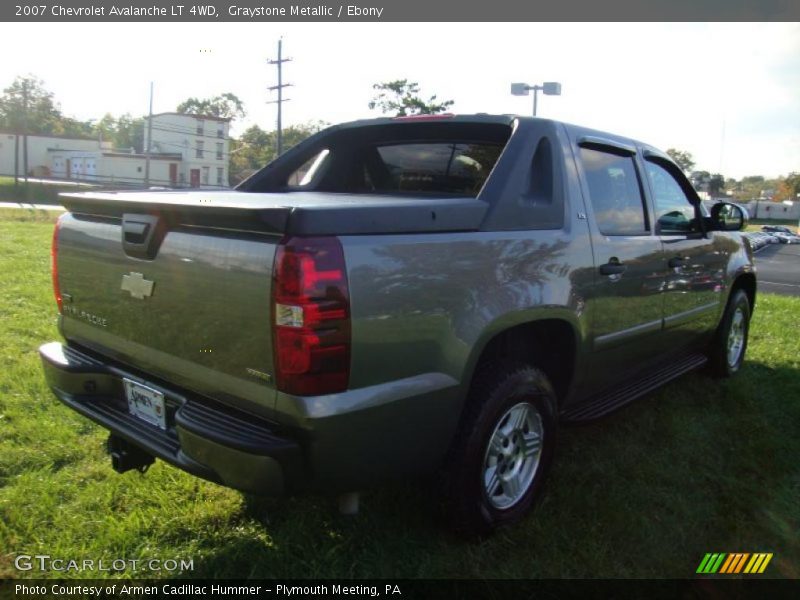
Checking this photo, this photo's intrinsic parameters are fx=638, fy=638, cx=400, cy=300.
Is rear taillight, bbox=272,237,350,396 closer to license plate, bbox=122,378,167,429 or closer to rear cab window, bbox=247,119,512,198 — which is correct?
license plate, bbox=122,378,167,429

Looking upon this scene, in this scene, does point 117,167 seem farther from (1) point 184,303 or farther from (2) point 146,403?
(1) point 184,303

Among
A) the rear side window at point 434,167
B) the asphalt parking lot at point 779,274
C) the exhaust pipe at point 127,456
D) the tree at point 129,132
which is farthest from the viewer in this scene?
the tree at point 129,132

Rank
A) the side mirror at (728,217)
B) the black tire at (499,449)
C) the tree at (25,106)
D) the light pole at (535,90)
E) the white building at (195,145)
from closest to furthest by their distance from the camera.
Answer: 1. the black tire at (499,449)
2. the side mirror at (728,217)
3. the light pole at (535,90)
4. the tree at (25,106)
5. the white building at (195,145)

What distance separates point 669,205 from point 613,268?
121cm

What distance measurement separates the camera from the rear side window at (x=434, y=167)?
11.4 ft

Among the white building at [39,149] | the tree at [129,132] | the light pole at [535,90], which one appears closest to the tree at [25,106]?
the white building at [39,149]

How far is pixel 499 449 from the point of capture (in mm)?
2809

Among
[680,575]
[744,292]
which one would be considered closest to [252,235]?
[680,575]

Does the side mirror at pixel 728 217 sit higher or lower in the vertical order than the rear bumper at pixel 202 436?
higher

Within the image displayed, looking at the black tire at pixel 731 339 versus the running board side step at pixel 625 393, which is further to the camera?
the black tire at pixel 731 339

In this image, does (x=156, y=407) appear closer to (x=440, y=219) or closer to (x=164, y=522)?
(x=164, y=522)

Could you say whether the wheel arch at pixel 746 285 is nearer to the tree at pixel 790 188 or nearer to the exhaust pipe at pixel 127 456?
the exhaust pipe at pixel 127 456

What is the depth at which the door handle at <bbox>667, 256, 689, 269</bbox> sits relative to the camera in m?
3.91

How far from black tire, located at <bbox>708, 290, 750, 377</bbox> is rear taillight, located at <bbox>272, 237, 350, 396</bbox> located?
13.2 feet
